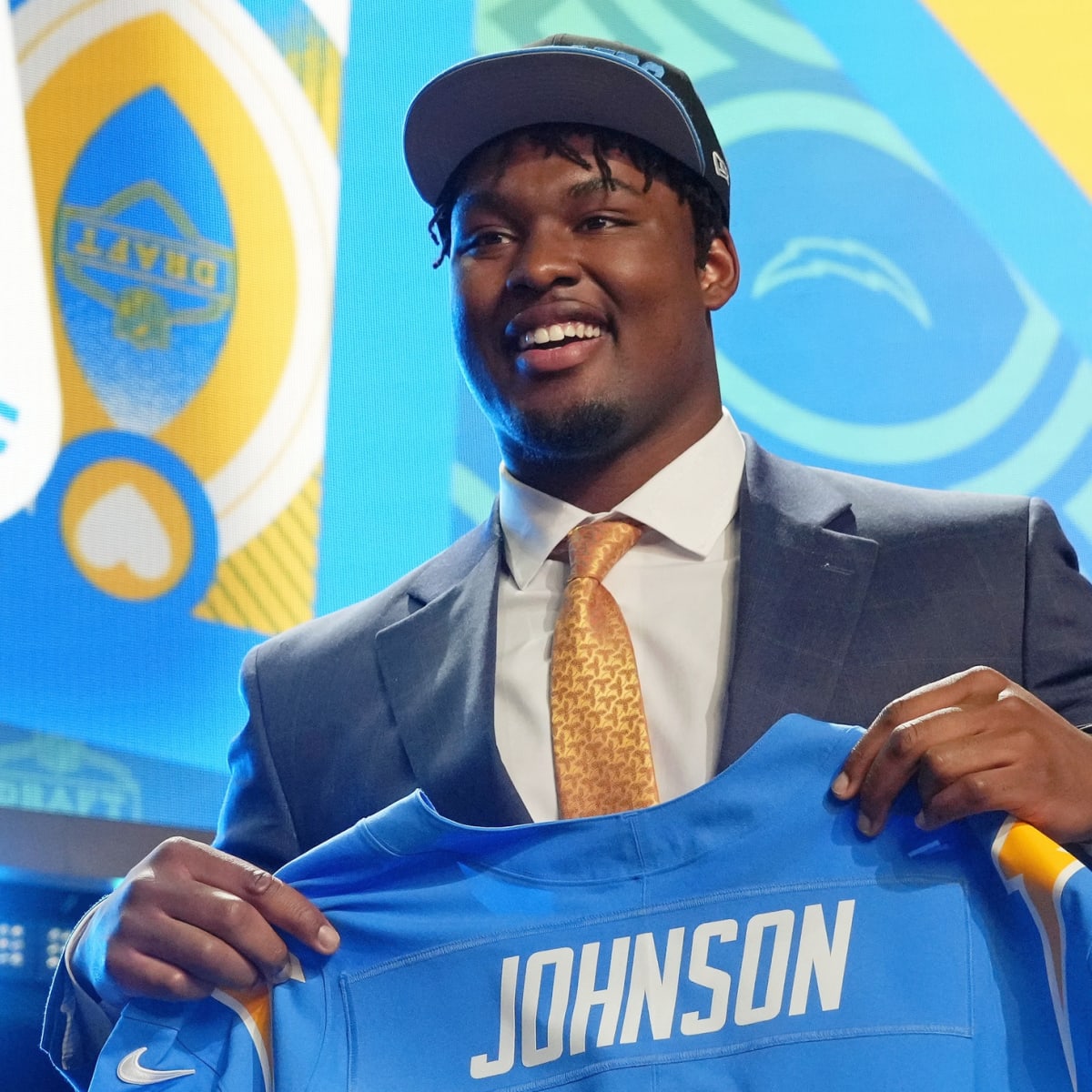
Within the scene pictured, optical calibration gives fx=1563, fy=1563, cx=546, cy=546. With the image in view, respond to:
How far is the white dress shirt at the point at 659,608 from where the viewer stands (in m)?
1.37

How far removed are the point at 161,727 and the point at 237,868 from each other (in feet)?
3.11

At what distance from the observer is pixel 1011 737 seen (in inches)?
42.1

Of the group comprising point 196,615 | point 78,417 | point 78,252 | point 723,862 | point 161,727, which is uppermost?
point 78,252

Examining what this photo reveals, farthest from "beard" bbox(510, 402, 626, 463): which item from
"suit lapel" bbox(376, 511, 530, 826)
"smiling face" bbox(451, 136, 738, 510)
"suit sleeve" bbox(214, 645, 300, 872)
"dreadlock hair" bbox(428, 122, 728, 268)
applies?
"suit sleeve" bbox(214, 645, 300, 872)

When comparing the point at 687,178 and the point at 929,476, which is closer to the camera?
the point at 687,178

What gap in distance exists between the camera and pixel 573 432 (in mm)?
1490

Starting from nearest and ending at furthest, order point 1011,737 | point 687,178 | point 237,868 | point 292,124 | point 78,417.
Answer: point 1011,737 → point 237,868 → point 687,178 → point 78,417 → point 292,124

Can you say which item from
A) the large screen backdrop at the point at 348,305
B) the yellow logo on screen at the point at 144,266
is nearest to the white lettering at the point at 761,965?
the large screen backdrop at the point at 348,305

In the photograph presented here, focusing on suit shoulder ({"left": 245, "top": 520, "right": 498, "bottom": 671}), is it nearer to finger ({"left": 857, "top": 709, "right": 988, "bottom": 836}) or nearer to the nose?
the nose

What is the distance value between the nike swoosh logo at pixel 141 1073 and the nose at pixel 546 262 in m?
0.76

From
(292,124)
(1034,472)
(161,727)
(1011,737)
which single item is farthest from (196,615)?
(1011,737)

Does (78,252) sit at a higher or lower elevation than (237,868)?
higher

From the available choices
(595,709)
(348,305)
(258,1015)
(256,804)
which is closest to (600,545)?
(595,709)

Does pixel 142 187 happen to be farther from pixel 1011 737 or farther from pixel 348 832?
pixel 1011 737
